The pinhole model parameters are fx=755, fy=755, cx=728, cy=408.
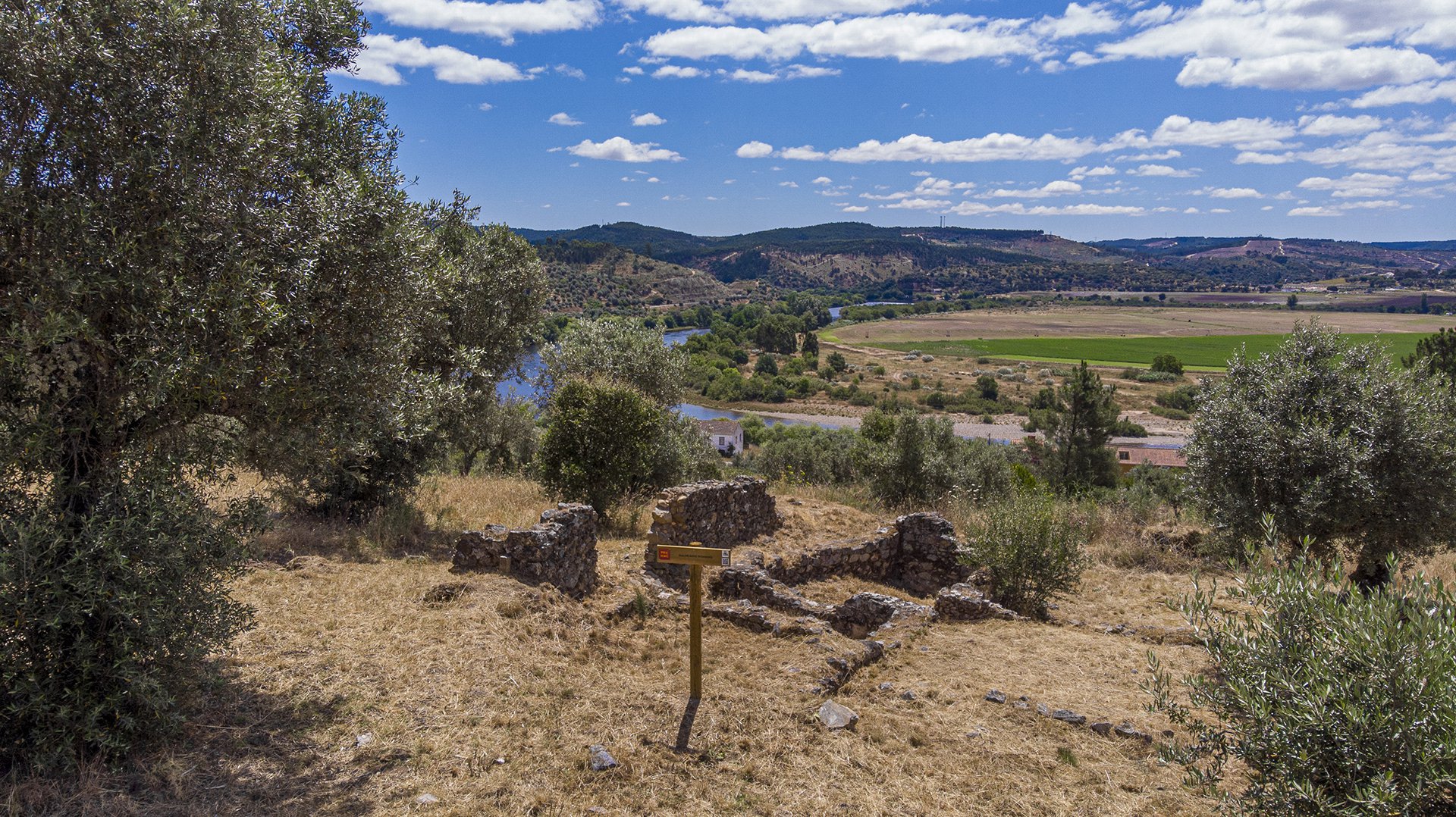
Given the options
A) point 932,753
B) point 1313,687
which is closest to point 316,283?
point 932,753

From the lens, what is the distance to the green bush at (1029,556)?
481 inches

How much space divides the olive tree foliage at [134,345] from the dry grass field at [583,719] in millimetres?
811

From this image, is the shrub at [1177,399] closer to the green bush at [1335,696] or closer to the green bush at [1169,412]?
the green bush at [1169,412]

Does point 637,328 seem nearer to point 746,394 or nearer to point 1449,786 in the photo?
point 1449,786

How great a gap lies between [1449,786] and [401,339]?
8.54 m

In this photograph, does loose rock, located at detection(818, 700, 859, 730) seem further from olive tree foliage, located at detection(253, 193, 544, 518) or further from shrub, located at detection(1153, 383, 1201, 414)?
shrub, located at detection(1153, 383, 1201, 414)

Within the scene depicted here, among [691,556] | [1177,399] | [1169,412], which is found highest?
[691,556]

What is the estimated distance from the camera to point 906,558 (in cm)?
1577

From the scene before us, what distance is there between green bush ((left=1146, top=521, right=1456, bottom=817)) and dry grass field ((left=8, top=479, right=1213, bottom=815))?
6.25 feet

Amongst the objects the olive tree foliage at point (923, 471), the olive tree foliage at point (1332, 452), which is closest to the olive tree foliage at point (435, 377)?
the olive tree foliage at point (923, 471)

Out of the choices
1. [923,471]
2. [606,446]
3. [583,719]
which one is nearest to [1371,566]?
[923,471]

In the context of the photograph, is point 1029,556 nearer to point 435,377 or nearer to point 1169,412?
point 435,377

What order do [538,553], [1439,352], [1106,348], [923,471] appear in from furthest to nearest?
[1106,348], [1439,352], [923,471], [538,553]

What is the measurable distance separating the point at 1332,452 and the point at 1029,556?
432 cm
